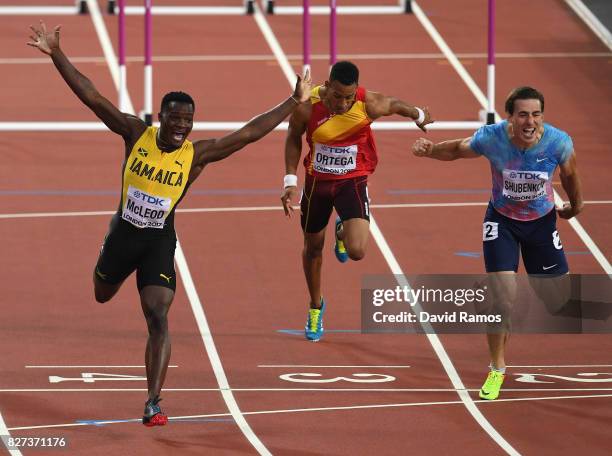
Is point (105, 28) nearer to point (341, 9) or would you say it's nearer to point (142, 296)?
point (341, 9)

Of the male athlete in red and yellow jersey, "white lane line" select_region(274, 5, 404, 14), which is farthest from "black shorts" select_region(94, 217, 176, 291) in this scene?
"white lane line" select_region(274, 5, 404, 14)

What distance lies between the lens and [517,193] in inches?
456

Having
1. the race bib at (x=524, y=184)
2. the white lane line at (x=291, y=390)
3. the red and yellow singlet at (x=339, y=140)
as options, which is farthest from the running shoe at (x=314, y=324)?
the race bib at (x=524, y=184)

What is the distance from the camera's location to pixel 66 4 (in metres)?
22.0

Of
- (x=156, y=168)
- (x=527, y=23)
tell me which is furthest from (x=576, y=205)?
(x=527, y=23)

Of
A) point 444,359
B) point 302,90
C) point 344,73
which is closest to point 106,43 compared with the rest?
point 344,73

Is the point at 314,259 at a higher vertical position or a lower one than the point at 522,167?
lower

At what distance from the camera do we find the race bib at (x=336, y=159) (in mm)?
12953

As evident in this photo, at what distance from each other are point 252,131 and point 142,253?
1.03 meters

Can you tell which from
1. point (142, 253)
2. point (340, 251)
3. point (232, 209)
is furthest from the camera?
point (232, 209)

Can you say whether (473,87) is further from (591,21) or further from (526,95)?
(526,95)

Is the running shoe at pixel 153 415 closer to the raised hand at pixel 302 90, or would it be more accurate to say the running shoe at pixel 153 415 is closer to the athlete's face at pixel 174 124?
the athlete's face at pixel 174 124

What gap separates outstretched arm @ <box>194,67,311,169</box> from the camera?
11.0 metres

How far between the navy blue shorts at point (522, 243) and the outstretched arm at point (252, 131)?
5.27 ft
